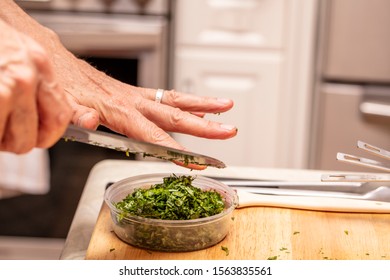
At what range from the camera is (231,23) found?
6.66 feet

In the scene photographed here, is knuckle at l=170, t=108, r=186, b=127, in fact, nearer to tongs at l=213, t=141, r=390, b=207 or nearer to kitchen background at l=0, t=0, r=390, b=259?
tongs at l=213, t=141, r=390, b=207

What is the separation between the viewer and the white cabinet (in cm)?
203

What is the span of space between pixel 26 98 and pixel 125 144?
18cm

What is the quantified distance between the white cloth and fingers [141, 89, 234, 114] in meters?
0.90

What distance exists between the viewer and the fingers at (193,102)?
1.20m

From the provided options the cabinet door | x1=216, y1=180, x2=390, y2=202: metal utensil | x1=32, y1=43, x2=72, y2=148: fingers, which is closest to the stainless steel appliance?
the cabinet door

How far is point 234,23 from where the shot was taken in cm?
203

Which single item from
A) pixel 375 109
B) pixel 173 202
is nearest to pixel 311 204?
pixel 173 202

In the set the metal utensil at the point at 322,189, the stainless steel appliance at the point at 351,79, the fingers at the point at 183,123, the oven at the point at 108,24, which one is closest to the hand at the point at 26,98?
the fingers at the point at 183,123

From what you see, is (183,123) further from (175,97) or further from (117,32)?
(117,32)

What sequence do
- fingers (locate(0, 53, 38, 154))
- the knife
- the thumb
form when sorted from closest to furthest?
fingers (locate(0, 53, 38, 154)) < the knife < the thumb

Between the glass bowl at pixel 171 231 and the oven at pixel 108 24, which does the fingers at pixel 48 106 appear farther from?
the oven at pixel 108 24

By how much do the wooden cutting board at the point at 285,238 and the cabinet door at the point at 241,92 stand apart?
0.98m

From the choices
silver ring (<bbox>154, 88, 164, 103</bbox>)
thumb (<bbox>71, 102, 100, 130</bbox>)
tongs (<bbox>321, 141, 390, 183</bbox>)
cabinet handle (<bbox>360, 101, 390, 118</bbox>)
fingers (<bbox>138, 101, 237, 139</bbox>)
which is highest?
thumb (<bbox>71, 102, 100, 130</bbox>)
